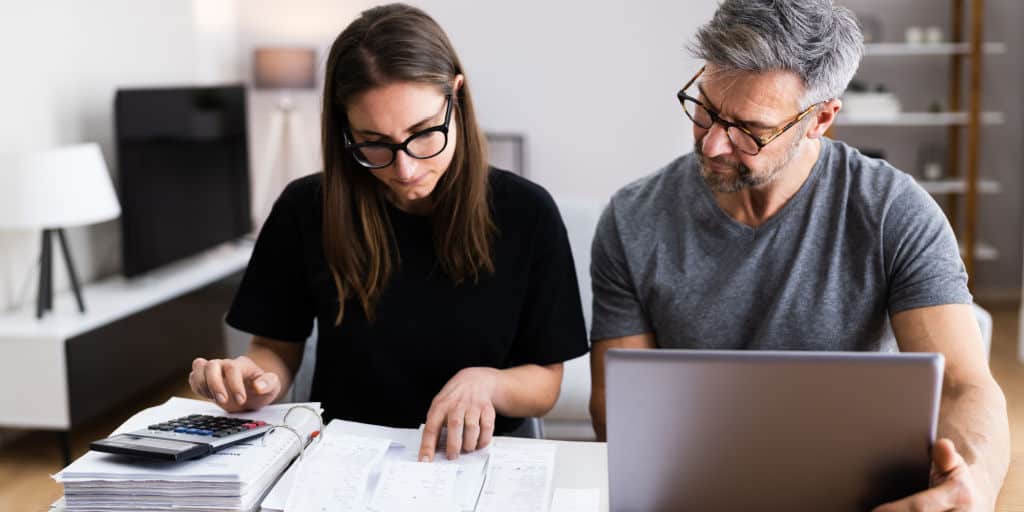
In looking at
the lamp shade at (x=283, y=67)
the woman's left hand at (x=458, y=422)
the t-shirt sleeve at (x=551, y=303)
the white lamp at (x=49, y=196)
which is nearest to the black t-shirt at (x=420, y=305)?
the t-shirt sleeve at (x=551, y=303)

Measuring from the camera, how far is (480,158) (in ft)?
4.84

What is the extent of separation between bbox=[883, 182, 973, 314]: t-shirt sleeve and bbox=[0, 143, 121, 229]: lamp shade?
2.51m

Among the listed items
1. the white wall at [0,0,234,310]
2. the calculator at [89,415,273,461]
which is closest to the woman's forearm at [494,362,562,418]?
the calculator at [89,415,273,461]

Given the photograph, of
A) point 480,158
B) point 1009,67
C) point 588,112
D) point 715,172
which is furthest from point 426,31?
point 1009,67

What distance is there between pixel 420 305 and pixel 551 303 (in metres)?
0.20

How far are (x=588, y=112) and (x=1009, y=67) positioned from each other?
6.93 feet

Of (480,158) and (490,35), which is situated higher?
(490,35)

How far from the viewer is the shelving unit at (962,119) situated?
466 centimetres

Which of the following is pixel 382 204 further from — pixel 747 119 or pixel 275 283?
pixel 747 119

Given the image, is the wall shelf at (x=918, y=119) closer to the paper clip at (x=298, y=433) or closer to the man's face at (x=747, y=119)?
the man's face at (x=747, y=119)

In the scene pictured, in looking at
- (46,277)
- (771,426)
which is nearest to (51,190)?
(46,277)

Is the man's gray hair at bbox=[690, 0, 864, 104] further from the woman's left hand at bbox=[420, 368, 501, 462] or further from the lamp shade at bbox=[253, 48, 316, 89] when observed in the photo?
the lamp shade at bbox=[253, 48, 316, 89]

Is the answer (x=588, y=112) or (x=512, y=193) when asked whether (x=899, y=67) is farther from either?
(x=512, y=193)

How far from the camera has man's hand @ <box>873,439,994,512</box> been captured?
38.4 inches
